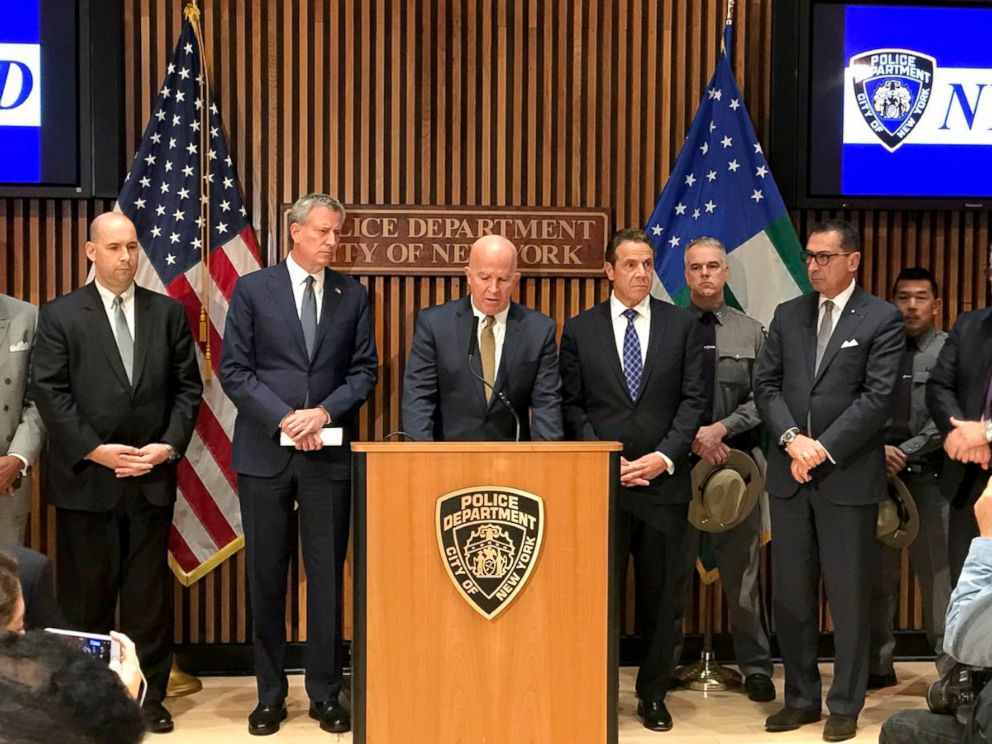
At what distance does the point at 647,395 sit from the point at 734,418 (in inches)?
22.7

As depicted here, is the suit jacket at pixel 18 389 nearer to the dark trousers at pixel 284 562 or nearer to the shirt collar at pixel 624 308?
the dark trousers at pixel 284 562

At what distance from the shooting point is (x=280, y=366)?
15.2 ft

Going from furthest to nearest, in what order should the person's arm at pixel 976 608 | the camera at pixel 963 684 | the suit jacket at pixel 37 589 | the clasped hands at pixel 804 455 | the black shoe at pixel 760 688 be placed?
the black shoe at pixel 760 688, the clasped hands at pixel 804 455, the suit jacket at pixel 37 589, the camera at pixel 963 684, the person's arm at pixel 976 608

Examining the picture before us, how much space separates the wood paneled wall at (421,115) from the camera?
17.6 ft

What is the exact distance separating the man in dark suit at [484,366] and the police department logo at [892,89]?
6.75ft

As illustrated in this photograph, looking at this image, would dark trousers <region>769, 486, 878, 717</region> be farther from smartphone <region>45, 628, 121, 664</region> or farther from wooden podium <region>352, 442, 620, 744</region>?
smartphone <region>45, 628, 121, 664</region>

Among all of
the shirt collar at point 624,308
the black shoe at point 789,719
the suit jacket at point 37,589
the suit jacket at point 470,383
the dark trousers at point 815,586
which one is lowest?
the black shoe at point 789,719

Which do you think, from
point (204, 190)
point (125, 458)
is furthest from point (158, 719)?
point (204, 190)

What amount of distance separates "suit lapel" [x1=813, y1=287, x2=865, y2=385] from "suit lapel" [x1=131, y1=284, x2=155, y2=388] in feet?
8.41

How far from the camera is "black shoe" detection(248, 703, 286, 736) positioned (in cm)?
454

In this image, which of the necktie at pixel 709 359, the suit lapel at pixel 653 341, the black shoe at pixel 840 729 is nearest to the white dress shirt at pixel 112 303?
the suit lapel at pixel 653 341

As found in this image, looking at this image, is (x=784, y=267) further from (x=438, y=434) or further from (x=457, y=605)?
(x=457, y=605)

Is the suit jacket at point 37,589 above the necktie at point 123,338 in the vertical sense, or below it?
below

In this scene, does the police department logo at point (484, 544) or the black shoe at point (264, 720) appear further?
the black shoe at point (264, 720)
